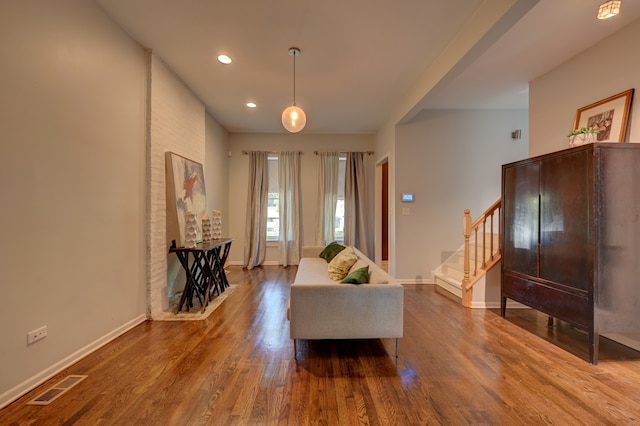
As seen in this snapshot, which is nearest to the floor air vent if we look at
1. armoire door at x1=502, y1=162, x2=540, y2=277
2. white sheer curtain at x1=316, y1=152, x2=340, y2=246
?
armoire door at x1=502, y1=162, x2=540, y2=277

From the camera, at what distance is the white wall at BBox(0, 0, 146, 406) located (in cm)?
175

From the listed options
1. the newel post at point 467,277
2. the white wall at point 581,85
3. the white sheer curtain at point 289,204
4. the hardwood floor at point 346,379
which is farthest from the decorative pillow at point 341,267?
the white sheer curtain at point 289,204

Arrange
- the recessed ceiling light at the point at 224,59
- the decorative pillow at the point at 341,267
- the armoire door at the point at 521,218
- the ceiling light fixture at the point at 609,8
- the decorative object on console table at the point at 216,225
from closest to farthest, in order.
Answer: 1. the ceiling light fixture at the point at 609,8
2. the armoire door at the point at 521,218
3. the decorative pillow at the point at 341,267
4. the recessed ceiling light at the point at 224,59
5. the decorative object on console table at the point at 216,225

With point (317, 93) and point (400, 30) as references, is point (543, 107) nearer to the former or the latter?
point (400, 30)

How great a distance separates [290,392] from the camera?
1868mm

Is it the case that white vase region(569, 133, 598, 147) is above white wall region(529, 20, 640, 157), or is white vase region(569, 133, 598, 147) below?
below

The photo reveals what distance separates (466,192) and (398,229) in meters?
1.35

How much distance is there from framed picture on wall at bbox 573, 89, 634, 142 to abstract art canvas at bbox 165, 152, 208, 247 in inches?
182

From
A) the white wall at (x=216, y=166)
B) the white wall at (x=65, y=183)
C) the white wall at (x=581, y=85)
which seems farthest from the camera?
the white wall at (x=216, y=166)

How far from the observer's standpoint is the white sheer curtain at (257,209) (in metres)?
6.00

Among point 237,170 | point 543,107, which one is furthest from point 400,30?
point 237,170

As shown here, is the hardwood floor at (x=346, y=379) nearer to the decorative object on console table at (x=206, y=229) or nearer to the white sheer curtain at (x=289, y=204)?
the decorative object on console table at (x=206, y=229)

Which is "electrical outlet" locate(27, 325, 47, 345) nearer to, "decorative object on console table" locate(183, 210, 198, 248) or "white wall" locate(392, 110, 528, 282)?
"decorative object on console table" locate(183, 210, 198, 248)

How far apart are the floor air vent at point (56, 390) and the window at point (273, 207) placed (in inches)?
171
